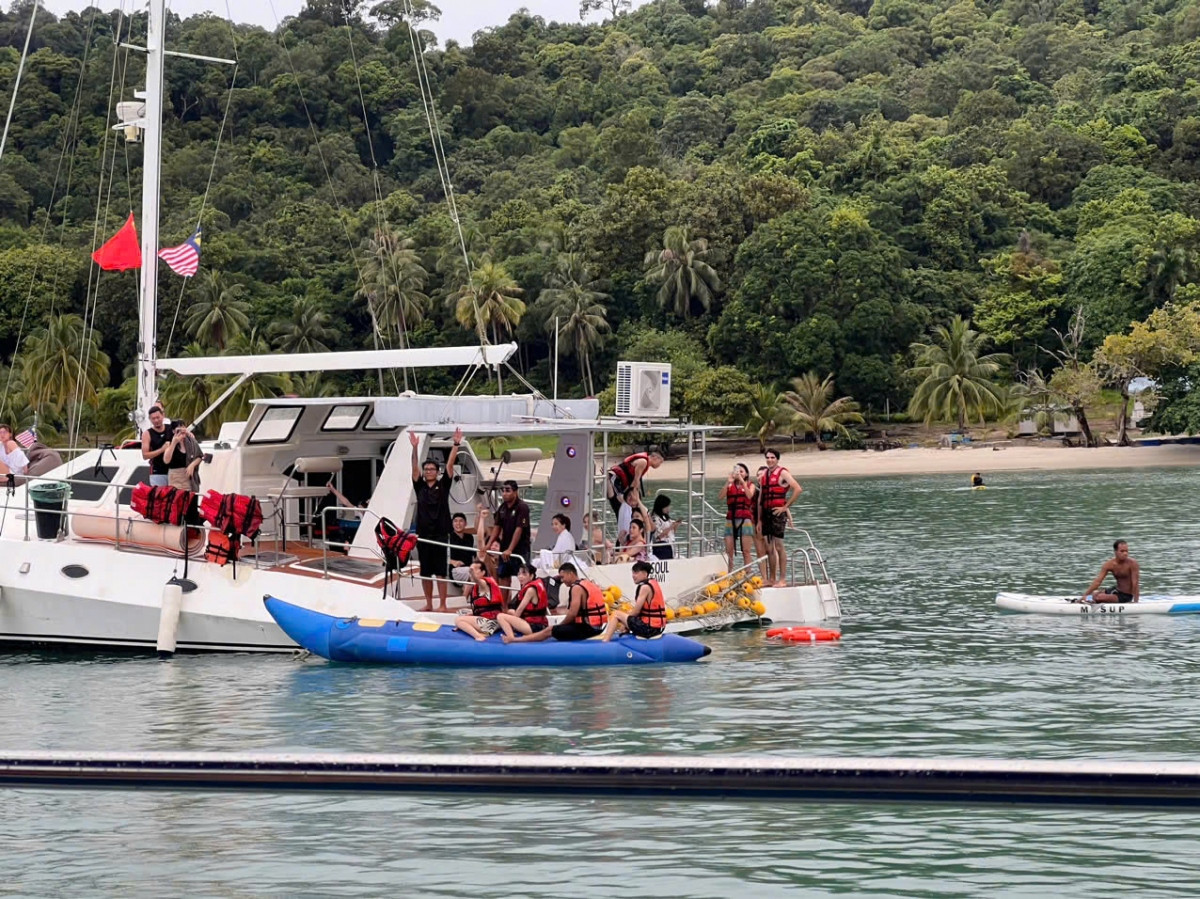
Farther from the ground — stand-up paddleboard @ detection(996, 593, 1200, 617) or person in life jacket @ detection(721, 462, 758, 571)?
person in life jacket @ detection(721, 462, 758, 571)

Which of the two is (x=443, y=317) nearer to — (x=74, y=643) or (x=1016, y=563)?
(x=1016, y=563)

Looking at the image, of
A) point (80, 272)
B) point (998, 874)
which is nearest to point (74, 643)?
point (998, 874)

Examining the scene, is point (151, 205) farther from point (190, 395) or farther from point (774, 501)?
point (190, 395)

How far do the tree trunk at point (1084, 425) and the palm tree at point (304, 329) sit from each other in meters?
38.8

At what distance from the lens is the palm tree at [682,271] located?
90.1m

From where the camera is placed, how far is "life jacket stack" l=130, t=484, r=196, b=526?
20.1m

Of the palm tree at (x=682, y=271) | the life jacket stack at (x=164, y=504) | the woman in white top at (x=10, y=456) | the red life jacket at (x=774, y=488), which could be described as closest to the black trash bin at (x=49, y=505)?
the life jacket stack at (x=164, y=504)

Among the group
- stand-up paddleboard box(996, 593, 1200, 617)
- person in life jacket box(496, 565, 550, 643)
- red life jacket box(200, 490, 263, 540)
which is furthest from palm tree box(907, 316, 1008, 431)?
red life jacket box(200, 490, 263, 540)

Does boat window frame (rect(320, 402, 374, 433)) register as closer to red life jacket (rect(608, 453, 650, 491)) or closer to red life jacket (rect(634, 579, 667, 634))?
red life jacket (rect(608, 453, 650, 491))

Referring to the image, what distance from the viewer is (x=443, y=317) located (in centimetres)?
9450

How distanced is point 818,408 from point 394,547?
64.4 meters

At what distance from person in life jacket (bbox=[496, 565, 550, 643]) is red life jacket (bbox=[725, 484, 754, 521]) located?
453 centimetres

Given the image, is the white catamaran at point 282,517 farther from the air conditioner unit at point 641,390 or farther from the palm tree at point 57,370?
the palm tree at point 57,370

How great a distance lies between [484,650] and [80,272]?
75860 mm
